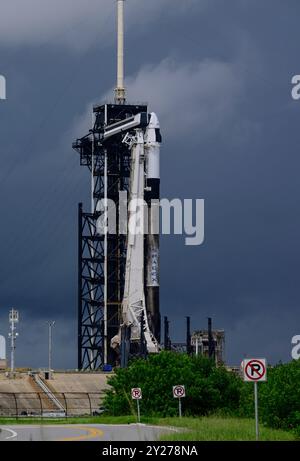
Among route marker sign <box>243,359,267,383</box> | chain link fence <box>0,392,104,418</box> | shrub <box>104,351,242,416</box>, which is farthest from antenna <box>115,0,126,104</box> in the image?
route marker sign <box>243,359,267,383</box>

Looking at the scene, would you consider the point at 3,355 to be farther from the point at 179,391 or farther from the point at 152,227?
the point at 179,391

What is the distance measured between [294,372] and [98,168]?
9246 centimetres

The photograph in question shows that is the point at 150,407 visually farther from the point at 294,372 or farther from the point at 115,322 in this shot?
the point at 115,322

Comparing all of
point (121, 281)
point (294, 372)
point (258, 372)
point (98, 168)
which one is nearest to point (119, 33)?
point (98, 168)

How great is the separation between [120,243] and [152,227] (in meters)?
6.47

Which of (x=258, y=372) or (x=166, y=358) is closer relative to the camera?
(x=258, y=372)

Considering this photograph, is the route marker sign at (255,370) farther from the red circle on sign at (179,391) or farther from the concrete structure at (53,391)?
the concrete structure at (53,391)

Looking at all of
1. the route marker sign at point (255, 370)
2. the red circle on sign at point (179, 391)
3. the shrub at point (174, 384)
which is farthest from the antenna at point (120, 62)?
the route marker sign at point (255, 370)

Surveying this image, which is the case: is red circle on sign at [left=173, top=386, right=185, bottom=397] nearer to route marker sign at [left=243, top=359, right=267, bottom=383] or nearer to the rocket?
route marker sign at [left=243, top=359, right=267, bottom=383]

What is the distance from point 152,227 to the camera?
450 ft

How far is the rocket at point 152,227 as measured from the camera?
136250 millimetres

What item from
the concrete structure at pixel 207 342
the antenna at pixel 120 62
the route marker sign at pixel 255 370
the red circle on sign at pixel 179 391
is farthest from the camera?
the concrete structure at pixel 207 342

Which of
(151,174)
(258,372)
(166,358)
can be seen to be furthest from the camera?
(151,174)
